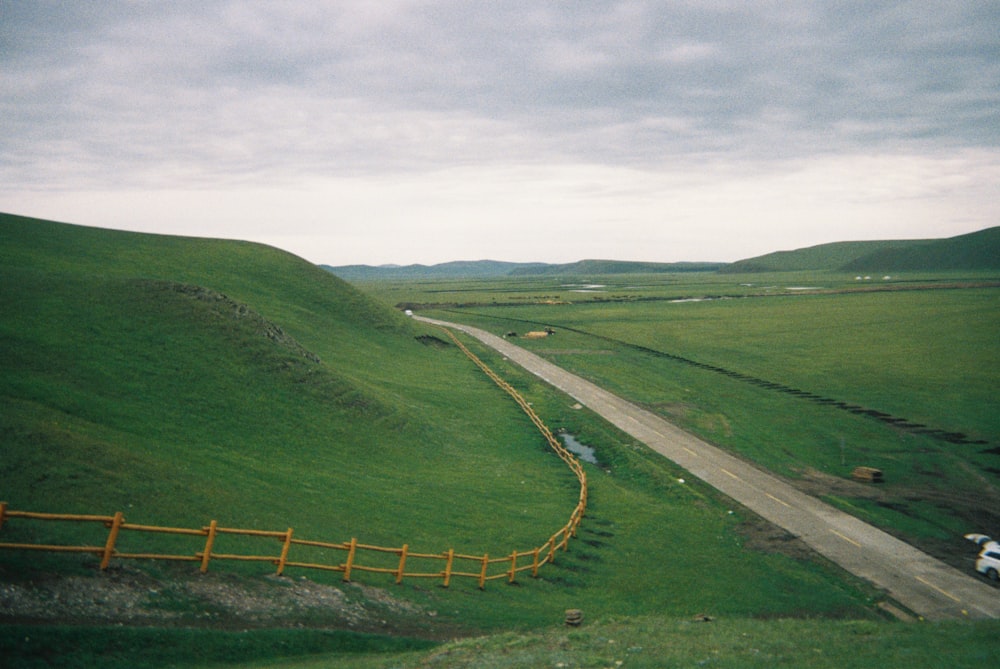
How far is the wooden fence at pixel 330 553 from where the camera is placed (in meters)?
18.4

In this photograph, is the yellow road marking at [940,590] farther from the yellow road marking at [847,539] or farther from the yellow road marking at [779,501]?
the yellow road marking at [779,501]

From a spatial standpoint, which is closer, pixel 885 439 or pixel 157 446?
pixel 157 446

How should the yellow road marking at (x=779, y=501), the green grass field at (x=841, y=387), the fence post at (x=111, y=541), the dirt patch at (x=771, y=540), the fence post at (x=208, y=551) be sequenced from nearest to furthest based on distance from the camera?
1. the fence post at (x=111, y=541)
2. the fence post at (x=208, y=551)
3. the dirt patch at (x=771, y=540)
4. the yellow road marking at (x=779, y=501)
5. the green grass field at (x=841, y=387)

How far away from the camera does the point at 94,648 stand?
15.5 m

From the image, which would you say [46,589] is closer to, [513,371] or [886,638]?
[886,638]

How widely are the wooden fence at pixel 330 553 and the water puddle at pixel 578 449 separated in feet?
49.6

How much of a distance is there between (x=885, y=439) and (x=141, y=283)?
65.5 m

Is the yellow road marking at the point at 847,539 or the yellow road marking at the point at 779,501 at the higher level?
the yellow road marking at the point at 779,501

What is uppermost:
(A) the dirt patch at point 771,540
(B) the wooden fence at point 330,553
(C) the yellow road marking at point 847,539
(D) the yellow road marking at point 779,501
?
(B) the wooden fence at point 330,553

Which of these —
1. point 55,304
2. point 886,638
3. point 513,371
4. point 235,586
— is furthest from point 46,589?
point 513,371

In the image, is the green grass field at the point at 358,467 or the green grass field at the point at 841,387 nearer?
the green grass field at the point at 358,467

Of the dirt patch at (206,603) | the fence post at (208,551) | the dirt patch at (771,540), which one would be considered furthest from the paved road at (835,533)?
the fence post at (208,551)

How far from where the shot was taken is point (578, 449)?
189 feet

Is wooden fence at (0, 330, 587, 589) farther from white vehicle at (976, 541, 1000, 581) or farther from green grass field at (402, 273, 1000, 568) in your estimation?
green grass field at (402, 273, 1000, 568)
